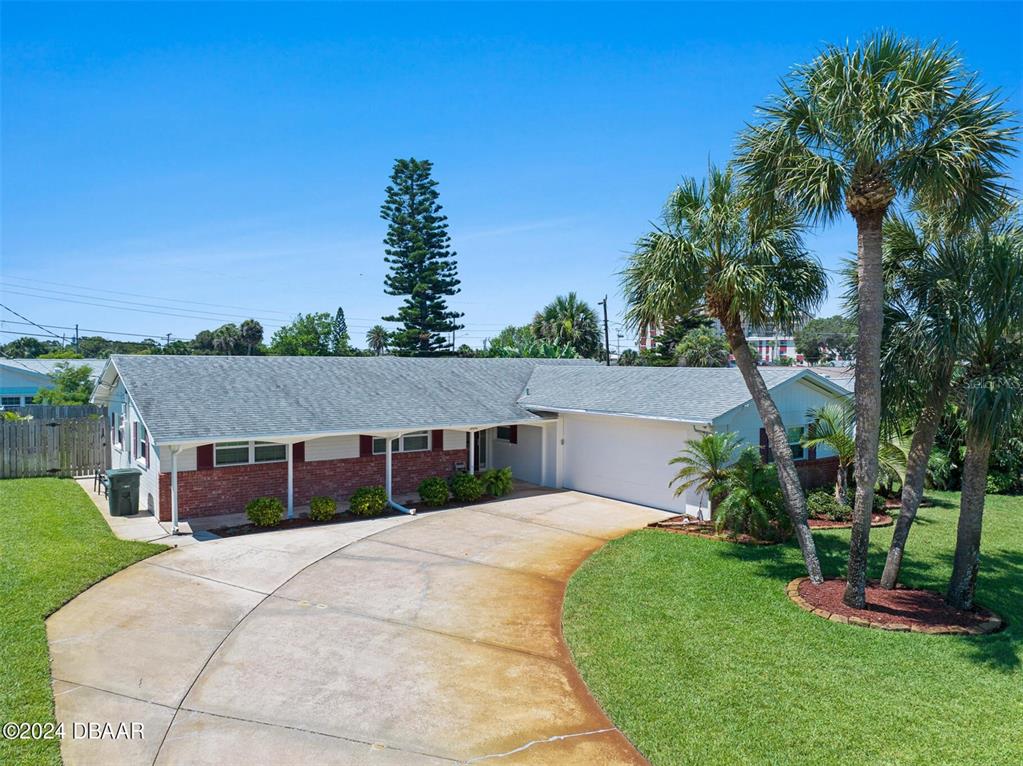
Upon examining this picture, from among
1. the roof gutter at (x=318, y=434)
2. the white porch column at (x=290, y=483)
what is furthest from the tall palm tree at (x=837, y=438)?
the white porch column at (x=290, y=483)

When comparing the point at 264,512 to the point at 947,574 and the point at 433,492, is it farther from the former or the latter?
the point at 947,574

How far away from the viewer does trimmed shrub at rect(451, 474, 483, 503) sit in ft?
56.3

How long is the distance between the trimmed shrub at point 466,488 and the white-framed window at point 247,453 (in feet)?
14.9

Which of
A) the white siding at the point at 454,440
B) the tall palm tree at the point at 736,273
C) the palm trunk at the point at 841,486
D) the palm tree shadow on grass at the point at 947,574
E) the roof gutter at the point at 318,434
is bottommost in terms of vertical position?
the palm tree shadow on grass at the point at 947,574

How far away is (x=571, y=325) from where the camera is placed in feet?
133

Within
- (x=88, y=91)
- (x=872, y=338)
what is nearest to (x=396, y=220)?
(x=88, y=91)

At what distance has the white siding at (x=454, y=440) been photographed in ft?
61.4

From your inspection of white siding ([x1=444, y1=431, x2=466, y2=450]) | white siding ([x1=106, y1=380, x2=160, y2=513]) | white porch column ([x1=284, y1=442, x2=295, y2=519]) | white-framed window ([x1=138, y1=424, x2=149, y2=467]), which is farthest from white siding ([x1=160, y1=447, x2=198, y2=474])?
white siding ([x1=444, y1=431, x2=466, y2=450])

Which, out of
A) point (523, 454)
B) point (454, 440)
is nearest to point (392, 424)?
point (454, 440)

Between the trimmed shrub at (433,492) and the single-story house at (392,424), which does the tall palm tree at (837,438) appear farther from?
the trimmed shrub at (433,492)

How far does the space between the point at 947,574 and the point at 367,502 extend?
1205cm

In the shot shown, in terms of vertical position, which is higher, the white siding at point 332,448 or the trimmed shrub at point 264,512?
the white siding at point 332,448

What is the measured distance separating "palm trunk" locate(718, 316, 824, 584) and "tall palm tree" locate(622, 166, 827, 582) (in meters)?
0.02

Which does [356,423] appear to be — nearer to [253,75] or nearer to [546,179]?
[253,75]
